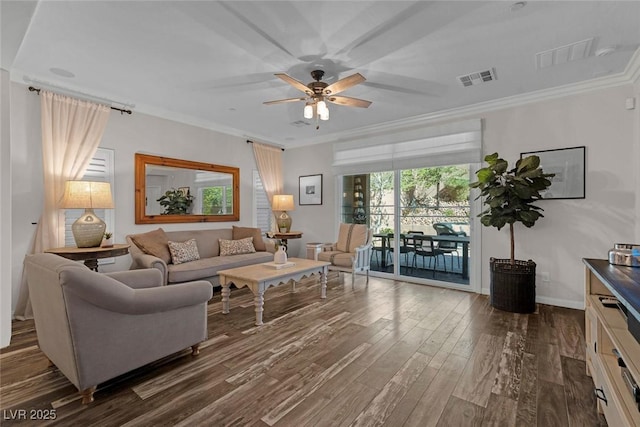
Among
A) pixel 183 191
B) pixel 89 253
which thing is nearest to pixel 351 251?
pixel 183 191

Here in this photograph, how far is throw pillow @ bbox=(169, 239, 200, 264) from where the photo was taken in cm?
412

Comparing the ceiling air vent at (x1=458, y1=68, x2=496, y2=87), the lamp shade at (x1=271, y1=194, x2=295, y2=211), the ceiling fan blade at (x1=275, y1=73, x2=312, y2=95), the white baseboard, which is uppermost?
the ceiling air vent at (x1=458, y1=68, x2=496, y2=87)

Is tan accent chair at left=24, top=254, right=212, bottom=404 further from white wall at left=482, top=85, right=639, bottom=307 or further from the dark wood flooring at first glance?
white wall at left=482, top=85, right=639, bottom=307

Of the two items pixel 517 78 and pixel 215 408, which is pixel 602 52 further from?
pixel 215 408

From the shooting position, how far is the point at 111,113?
3979mm

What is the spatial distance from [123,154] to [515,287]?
17.7 ft

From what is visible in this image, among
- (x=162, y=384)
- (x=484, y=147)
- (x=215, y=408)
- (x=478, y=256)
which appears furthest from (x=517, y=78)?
(x=162, y=384)

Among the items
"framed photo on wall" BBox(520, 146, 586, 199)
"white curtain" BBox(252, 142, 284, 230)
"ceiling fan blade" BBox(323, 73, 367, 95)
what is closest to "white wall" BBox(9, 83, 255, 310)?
"white curtain" BBox(252, 142, 284, 230)

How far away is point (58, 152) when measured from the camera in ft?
11.4

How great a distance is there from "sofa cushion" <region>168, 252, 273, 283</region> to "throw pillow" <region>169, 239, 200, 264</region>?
10 cm

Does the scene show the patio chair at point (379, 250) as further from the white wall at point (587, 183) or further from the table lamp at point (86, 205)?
the table lamp at point (86, 205)

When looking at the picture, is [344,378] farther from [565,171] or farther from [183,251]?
[565,171]

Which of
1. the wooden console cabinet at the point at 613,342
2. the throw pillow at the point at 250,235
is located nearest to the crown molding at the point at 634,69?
the wooden console cabinet at the point at 613,342

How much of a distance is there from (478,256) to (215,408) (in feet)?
12.7
